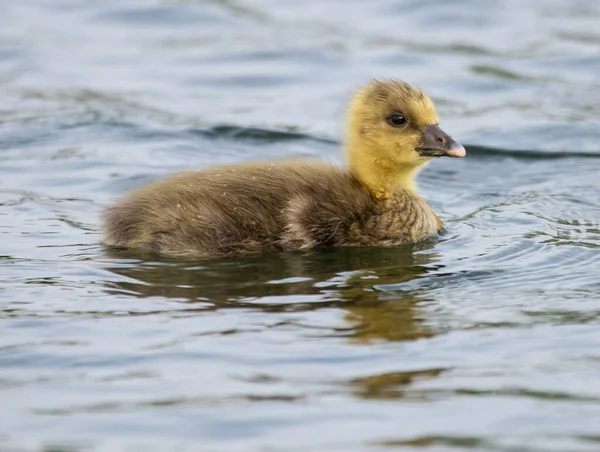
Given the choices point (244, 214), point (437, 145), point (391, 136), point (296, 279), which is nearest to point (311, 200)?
point (244, 214)

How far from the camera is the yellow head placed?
8164 mm

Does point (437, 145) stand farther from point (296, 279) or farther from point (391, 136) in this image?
point (296, 279)

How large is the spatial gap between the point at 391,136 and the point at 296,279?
1.34m

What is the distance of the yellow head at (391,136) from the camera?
8.16m

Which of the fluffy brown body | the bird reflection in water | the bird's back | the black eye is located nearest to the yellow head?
the black eye

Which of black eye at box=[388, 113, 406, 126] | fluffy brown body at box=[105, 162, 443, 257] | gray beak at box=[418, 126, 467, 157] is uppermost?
black eye at box=[388, 113, 406, 126]

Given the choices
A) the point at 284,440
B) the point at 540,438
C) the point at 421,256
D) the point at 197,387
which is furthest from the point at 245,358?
the point at 421,256

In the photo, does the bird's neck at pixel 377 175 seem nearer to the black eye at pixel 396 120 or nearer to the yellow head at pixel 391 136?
the yellow head at pixel 391 136

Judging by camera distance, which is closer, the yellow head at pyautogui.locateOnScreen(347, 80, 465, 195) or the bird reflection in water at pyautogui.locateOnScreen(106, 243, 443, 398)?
the bird reflection in water at pyautogui.locateOnScreen(106, 243, 443, 398)

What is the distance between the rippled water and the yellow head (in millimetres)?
551

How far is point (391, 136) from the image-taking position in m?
8.16

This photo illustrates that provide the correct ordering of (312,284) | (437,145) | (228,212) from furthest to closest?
(437,145)
(228,212)
(312,284)

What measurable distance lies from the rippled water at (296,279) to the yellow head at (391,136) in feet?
1.81

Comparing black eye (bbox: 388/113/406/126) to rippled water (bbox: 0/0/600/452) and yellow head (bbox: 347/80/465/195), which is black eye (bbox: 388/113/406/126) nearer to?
yellow head (bbox: 347/80/465/195)
